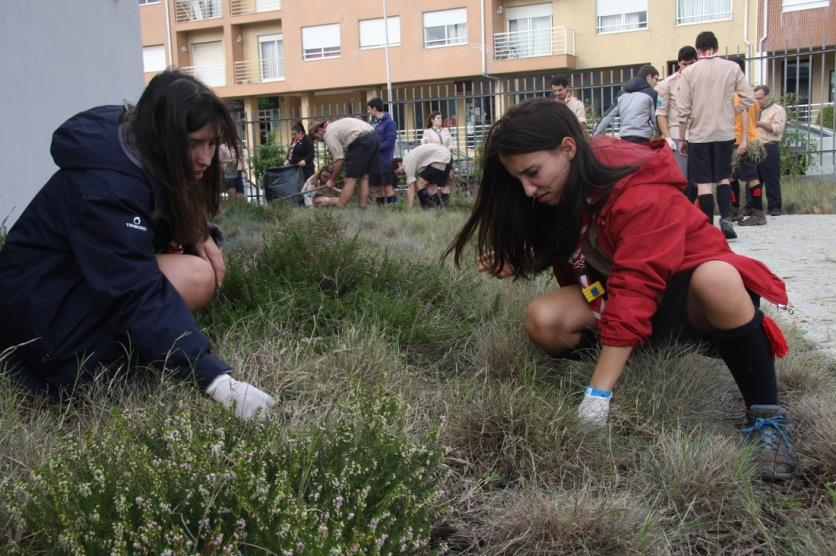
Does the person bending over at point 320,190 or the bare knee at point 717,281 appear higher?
the bare knee at point 717,281

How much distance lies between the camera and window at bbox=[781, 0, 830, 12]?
27641mm

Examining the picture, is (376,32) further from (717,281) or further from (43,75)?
(717,281)

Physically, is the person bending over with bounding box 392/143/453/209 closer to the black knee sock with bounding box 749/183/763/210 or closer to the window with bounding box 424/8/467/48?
the black knee sock with bounding box 749/183/763/210

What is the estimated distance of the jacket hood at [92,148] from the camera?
2535 mm

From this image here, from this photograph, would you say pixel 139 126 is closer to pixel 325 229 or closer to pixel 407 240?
pixel 325 229

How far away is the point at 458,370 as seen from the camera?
320 centimetres

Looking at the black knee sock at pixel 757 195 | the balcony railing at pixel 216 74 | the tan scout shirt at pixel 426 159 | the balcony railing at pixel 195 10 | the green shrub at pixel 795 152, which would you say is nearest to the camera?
the black knee sock at pixel 757 195

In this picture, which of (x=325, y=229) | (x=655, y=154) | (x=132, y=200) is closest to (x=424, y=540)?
(x=132, y=200)

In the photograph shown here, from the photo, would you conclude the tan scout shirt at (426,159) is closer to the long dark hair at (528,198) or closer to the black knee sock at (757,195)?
the black knee sock at (757,195)

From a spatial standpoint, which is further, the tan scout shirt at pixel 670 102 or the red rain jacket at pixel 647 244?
the tan scout shirt at pixel 670 102

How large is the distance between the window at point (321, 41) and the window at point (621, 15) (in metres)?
9.88

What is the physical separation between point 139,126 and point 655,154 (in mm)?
1551

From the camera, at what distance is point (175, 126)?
8.37ft

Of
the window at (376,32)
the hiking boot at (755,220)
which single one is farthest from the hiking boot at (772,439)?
the window at (376,32)
